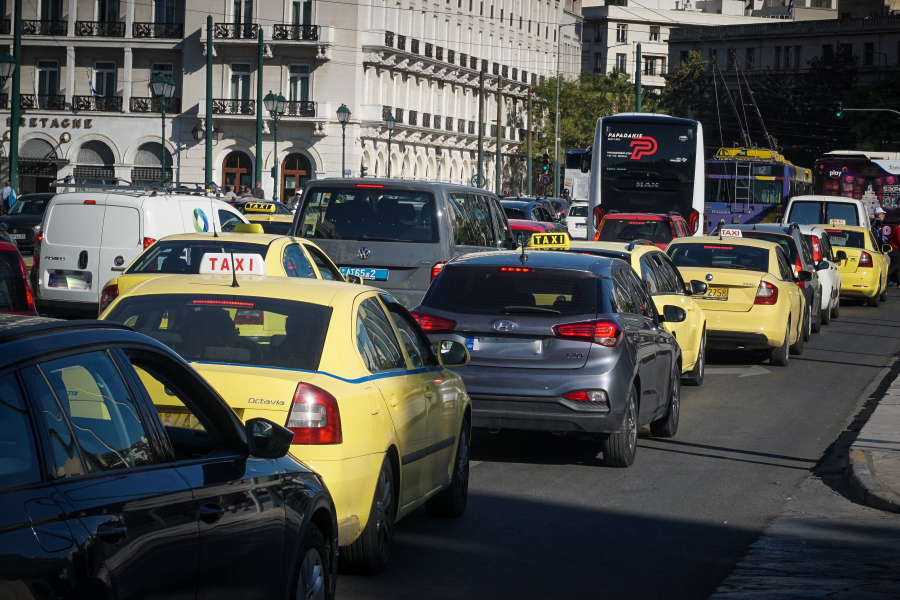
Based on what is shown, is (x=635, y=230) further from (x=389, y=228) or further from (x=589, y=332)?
(x=589, y=332)

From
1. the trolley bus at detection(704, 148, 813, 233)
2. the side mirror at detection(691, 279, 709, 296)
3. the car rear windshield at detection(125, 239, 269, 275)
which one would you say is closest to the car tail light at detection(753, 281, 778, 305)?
the side mirror at detection(691, 279, 709, 296)

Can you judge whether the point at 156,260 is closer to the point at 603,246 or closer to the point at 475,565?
the point at 603,246

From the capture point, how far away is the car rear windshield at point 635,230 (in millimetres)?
23547

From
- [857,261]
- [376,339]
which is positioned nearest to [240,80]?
[857,261]

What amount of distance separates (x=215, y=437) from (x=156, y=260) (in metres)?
9.34

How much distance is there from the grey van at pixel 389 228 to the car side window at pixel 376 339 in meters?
7.47

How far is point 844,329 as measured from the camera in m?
23.2

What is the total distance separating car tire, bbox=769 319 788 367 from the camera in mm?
16828

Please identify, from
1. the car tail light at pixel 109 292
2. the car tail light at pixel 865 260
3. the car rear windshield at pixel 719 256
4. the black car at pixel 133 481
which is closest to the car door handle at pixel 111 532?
the black car at pixel 133 481

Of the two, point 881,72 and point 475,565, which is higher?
point 881,72

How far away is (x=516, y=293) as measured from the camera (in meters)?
9.61

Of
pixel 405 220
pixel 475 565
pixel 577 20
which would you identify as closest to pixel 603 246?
pixel 405 220

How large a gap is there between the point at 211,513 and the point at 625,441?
595cm

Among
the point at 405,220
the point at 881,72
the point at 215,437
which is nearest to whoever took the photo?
the point at 215,437
